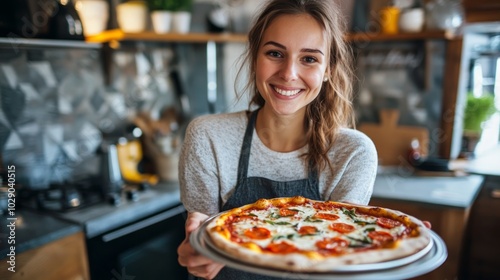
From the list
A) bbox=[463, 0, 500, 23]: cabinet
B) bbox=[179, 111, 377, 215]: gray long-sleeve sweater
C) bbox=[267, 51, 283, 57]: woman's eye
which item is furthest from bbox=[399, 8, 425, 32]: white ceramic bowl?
bbox=[267, 51, 283, 57]: woman's eye

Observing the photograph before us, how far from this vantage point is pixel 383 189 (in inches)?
93.4

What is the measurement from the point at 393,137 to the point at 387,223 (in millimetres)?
1854

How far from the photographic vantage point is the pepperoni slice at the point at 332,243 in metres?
0.99

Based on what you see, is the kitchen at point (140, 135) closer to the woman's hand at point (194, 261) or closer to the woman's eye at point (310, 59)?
the woman's eye at point (310, 59)

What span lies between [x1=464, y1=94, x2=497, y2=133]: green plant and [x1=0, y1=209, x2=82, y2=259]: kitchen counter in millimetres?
2644

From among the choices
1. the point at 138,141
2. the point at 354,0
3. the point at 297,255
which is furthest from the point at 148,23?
the point at 297,255

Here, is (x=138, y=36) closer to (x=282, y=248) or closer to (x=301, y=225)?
(x=301, y=225)

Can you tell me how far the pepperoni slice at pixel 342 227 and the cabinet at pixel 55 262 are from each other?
3.94 ft

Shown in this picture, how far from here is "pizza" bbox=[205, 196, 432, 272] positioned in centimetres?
88

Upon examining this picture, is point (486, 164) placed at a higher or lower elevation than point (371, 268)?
lower

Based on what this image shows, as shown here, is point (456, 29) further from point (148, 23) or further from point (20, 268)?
point (20, 268)

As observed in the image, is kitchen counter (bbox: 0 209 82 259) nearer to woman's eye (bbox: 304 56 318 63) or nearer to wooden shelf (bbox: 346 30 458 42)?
woman's eye (bbox: 304 56 318 63)

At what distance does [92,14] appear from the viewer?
2342 mm

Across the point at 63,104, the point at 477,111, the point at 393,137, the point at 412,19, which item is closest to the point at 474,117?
the point at 477,111
